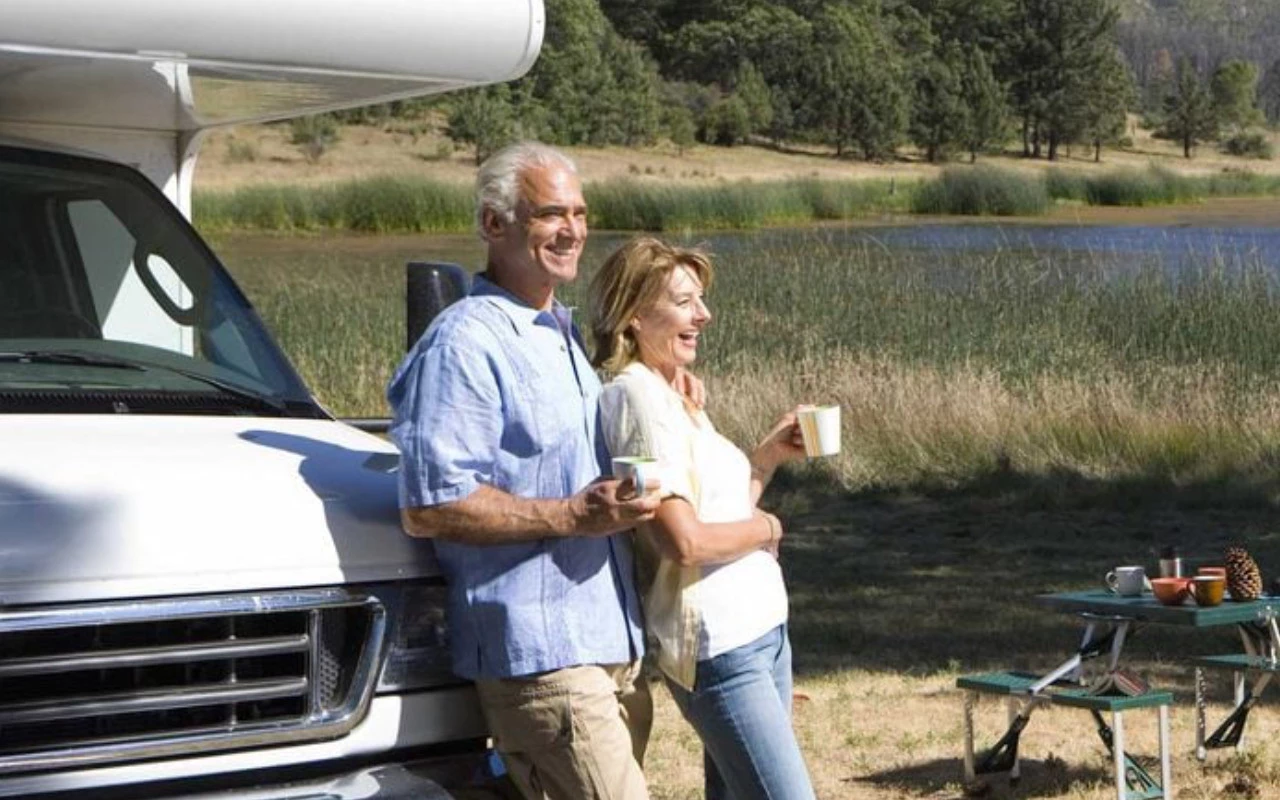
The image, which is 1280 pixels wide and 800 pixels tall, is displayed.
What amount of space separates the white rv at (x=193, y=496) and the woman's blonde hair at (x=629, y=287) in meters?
0.48

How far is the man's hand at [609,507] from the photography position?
12.1ft

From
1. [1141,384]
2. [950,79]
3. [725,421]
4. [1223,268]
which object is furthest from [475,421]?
[950,79]

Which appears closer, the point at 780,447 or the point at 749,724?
A: the point at 749,724

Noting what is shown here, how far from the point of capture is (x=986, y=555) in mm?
10602

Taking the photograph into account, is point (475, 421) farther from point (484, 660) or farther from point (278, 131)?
point (278, 131)

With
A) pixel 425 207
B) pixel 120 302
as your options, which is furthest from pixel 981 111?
pixel 120 302

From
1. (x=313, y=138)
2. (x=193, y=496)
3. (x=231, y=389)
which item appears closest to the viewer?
(x=193, y=496)

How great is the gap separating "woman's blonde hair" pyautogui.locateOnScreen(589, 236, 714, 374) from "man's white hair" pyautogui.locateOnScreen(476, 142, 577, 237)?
316 mm

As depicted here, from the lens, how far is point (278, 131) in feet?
201

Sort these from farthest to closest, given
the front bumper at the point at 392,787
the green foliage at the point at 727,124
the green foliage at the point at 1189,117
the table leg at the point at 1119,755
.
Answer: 1. the green foliage at the point at 1189,117
2. the green foliage at the point at 727,124
3. the table leg at the point at 1119,755
4. the front bumper at the point at 392,787

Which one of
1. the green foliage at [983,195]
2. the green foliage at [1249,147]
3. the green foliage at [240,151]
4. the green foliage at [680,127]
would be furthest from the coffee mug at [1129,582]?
the green foliage at [1249,147]

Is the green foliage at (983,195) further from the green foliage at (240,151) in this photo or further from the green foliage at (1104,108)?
the green foliage at (1104,108)

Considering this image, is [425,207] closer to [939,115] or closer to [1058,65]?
[939,115]

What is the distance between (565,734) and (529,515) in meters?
0.39
